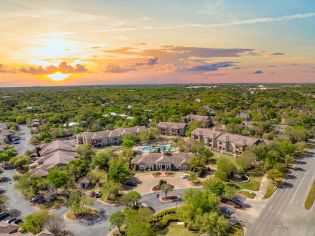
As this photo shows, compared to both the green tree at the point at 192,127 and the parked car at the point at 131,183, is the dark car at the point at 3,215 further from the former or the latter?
the green tree at the point at 192,127

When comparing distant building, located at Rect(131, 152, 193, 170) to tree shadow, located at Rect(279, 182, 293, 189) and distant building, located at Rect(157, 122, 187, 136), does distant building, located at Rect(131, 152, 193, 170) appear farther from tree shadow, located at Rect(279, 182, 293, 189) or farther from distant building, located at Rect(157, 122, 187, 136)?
distant building, located at Rect(157, 122, 187, 136)

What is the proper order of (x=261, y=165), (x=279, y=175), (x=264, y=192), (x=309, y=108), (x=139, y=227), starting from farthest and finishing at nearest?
(x=309, y=108)
(x=261, y=165)
(x=279, y=175)
(x=264, y=192)
(x=139, y=227)

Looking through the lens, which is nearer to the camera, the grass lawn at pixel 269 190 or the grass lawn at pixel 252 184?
the grass lawn at pixel 269 190

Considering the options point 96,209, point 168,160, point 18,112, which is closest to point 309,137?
point 168,160

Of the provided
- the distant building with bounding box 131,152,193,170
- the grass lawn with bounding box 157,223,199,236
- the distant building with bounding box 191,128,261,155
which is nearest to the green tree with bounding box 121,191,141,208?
the grass lawn with bounding box 157,223,199,236

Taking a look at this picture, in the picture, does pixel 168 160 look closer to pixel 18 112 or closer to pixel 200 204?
pixel 200 204

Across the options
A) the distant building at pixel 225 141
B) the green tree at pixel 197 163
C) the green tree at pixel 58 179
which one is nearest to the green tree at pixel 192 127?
the distant building at pixel 225 141
